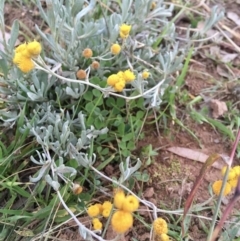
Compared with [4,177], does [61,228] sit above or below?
below

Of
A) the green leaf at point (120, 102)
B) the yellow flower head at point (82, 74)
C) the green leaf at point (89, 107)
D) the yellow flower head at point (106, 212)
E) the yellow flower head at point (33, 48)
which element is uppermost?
the yellow flower head at point (33, 48)

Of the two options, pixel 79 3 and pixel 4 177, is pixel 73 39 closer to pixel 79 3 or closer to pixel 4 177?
pixel 79 3

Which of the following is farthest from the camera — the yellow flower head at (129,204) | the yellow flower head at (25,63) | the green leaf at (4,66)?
the green leaf at (4,66)

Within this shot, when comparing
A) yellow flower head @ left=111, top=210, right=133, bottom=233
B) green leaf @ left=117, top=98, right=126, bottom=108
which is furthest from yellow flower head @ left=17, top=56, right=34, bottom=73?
yellow flower head @ left=111, top=210, right=133, bottom=233

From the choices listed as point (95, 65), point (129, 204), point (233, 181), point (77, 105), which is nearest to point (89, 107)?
point (77, 105)

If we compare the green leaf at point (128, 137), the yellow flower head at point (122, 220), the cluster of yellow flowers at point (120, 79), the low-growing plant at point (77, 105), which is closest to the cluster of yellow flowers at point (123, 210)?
the yellow flower head at point (122, 220)

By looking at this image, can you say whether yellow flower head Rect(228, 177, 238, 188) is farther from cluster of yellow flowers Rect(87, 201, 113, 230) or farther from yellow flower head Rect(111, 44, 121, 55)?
yellow flower head Rect(111, 44, 121, 55)

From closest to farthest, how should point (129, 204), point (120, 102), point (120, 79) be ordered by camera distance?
point (129, 204) → point (120, 79) → point (120, 102)

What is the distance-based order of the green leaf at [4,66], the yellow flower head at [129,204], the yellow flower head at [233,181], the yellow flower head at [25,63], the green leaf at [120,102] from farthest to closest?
the green leaf at [120,102], the green leaf at [4,66], the yellow flower head at [25,63], the yellow flower head at [233,181], the yellow flower head at [129,204]

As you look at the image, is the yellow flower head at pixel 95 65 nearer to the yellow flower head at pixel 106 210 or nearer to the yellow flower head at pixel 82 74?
the yellow flower head at pixel 82 74

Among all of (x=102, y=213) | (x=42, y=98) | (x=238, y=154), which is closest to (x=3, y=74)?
(x=42, y=98)

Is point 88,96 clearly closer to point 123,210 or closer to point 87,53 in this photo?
point 87,53
